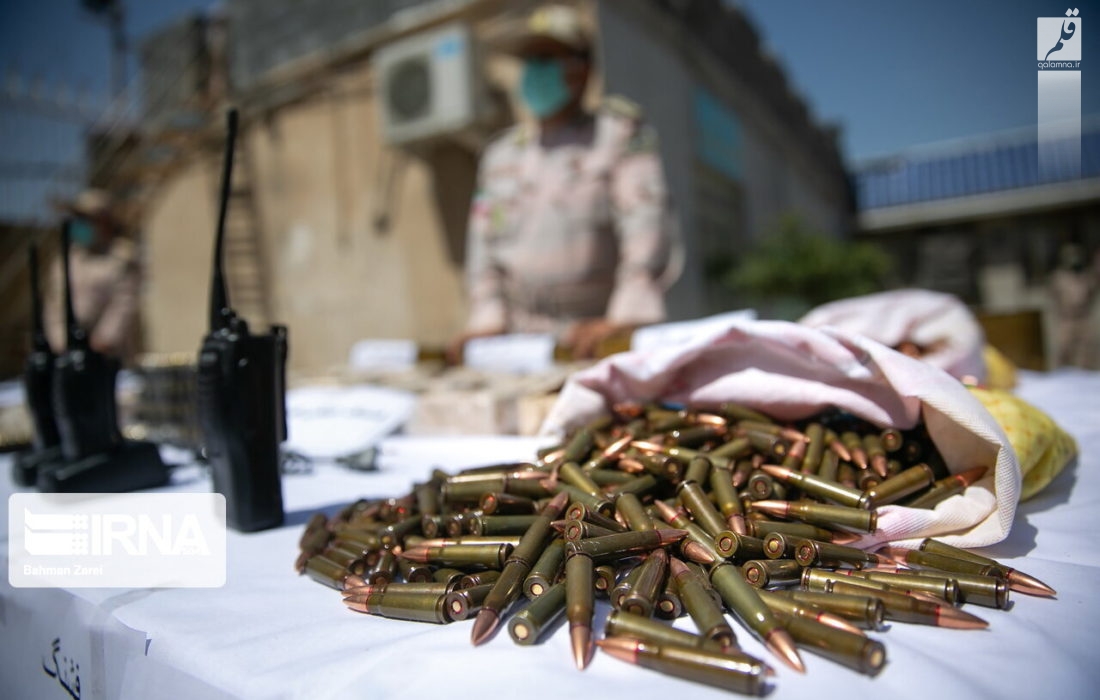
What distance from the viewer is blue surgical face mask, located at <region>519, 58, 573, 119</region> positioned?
4.20m

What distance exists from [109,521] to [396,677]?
3.79 feet

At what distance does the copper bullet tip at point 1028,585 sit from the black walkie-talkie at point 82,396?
2453 millimetres

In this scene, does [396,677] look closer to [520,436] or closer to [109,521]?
[109,521]

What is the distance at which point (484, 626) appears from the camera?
0.99 metres

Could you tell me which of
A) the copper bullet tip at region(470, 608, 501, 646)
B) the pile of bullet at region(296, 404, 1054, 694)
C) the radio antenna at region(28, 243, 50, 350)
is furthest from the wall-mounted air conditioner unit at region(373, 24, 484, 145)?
the copper bullet tip at region(470, 608, 501, 646)

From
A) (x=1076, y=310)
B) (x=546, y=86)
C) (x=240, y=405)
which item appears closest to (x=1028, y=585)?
(x=240, y=405)

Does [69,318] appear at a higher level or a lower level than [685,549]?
higher

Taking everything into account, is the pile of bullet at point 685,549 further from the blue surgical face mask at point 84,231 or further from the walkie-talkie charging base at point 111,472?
the blue surgical face mask at point 84,231

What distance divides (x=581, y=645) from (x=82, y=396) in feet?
6.55

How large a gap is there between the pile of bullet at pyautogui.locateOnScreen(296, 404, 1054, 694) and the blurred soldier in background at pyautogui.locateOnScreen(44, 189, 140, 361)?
6.19 m

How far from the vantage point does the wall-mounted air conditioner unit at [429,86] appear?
648cm

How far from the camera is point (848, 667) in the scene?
86 centimetres

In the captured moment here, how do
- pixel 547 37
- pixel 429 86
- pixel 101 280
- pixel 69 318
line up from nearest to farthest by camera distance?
pixel 69 318, pixel 547 37, pixel 101 280, pixel 429 86

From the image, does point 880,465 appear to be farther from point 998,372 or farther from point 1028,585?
point 998,372
